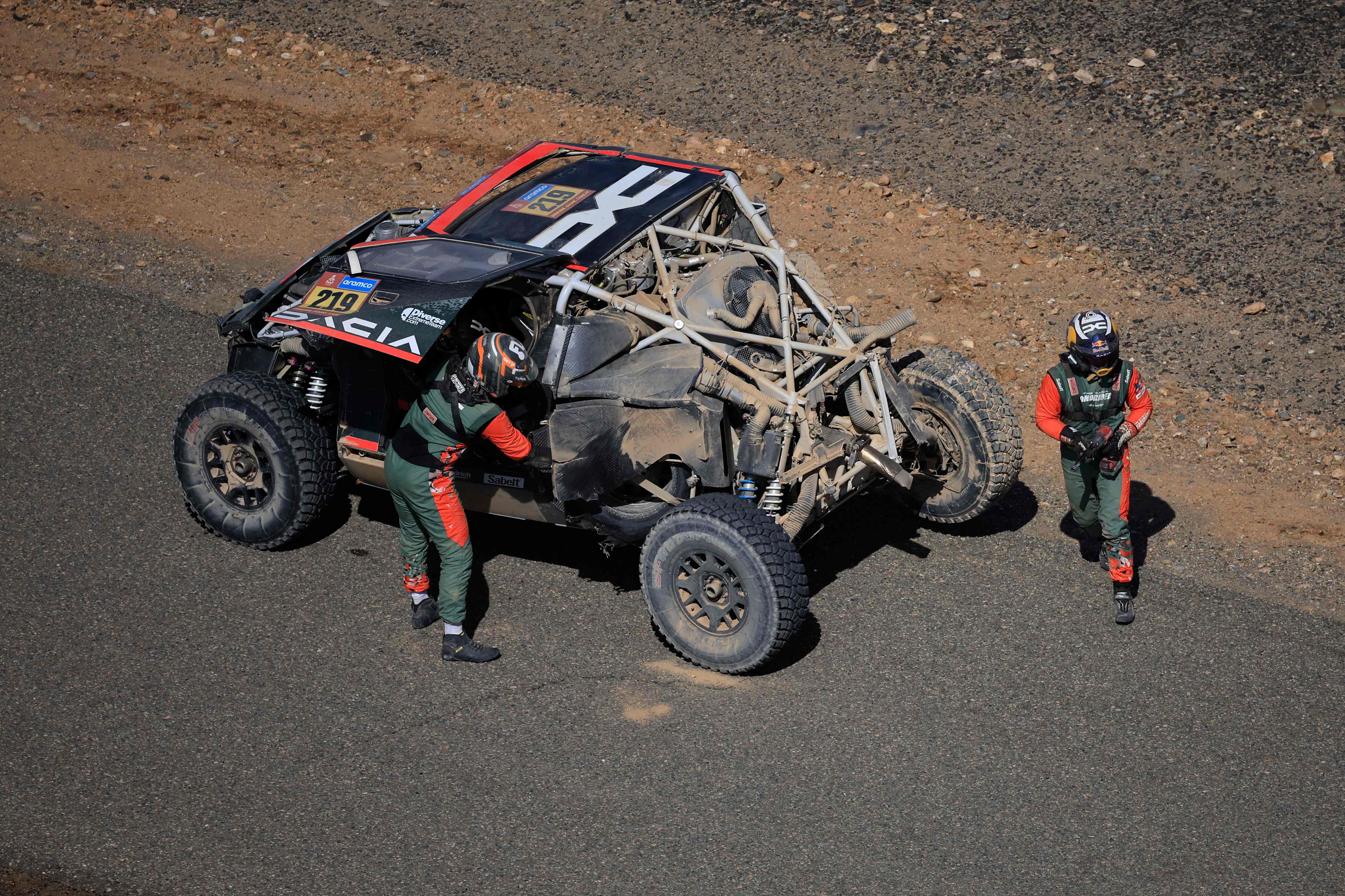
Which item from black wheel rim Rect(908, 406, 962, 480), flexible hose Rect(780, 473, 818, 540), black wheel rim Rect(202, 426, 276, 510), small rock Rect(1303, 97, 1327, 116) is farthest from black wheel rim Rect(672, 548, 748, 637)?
small rock Rect(1303, 97, 1327, 116)

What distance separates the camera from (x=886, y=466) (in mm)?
6512

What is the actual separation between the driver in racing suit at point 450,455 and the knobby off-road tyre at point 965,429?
2334 millimetres

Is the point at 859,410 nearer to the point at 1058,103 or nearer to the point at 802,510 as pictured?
the point at 802,510

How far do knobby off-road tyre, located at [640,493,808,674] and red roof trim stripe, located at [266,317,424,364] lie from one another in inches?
61.6

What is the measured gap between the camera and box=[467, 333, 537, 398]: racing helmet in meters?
6.23

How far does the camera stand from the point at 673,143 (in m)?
13.0

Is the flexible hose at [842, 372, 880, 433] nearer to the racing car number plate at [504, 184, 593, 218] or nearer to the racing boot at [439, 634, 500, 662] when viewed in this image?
the racing car number plate at [504, 184, 593, 218]

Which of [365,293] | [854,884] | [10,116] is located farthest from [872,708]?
[10,116]

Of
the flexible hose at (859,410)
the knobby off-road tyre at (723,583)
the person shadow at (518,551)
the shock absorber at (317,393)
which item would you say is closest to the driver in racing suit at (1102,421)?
the flexible hose at (859,410)

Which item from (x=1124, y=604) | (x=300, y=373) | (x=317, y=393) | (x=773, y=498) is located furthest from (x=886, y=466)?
(x=300, y=373)

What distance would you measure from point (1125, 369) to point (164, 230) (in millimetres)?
8945

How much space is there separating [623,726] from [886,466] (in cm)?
193

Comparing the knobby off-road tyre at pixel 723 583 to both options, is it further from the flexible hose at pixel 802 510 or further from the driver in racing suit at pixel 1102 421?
the driver in racing suit at pixel 1102 421

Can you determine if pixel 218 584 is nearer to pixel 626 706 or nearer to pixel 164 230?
pixel 626 706
